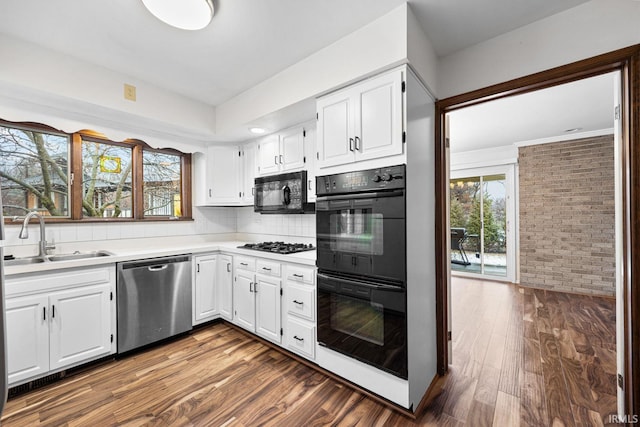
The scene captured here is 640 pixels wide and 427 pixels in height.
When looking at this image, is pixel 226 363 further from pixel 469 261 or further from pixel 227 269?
pixel 469 261

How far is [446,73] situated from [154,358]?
3494mm

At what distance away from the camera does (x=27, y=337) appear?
197cm

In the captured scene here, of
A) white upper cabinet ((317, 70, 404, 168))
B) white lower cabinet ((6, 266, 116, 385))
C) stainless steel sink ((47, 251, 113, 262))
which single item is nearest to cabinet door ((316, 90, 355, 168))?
white upper cabinet ((317, 70, 404, 168))

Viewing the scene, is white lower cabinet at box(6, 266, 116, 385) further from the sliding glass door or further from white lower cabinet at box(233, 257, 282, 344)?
the sliding glass door

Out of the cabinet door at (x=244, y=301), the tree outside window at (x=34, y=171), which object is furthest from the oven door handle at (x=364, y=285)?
the tree outside window at (x=34, y=171)

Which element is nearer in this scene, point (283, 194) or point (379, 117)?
point (379, 117)

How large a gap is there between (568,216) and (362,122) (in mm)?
4720

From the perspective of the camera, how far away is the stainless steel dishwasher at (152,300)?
7.98 feet

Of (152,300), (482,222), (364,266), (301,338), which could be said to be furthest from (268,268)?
(482,222)

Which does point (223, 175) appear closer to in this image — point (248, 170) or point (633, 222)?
point (248, 170)

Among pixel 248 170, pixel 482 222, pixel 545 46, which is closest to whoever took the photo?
pixel 545 46

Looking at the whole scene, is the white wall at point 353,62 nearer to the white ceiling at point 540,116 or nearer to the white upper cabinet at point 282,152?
the white upper cabinet at point 282,152

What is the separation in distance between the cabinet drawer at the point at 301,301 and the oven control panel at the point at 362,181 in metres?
0.83

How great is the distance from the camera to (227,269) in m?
3.06
